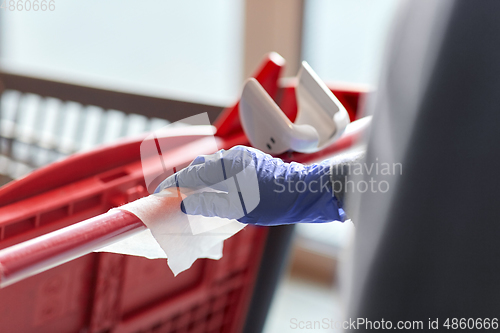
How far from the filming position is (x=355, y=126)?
889mm

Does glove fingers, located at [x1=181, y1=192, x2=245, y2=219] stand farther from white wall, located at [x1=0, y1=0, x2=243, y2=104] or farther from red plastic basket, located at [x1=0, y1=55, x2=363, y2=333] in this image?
white wall, located at [x1=0, y1=0, x2=243, y2=104]

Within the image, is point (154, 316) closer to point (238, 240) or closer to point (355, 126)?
point (238, 240)

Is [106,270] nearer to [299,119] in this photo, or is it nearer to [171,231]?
[171,231]

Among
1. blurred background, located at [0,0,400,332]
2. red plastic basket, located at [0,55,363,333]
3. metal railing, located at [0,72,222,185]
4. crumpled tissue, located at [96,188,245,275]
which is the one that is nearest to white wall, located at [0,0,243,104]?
blurred background, located at [0,0,400,332]

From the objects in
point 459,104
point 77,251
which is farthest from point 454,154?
point 77,251

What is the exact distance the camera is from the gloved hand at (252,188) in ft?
1.98

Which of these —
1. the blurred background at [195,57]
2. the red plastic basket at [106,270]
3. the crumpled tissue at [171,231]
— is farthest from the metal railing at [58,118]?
the crumpled tissue at [171,231]

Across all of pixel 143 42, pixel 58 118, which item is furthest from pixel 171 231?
pixel 143 42

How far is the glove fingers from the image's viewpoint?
1.97ft

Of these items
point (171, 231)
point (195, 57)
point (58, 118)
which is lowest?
point (58, 118)

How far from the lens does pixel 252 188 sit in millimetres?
605

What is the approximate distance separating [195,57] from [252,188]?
6.08ft

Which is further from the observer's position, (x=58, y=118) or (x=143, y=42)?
(x=143, y=42)

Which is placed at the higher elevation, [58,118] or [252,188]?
[252,188]
